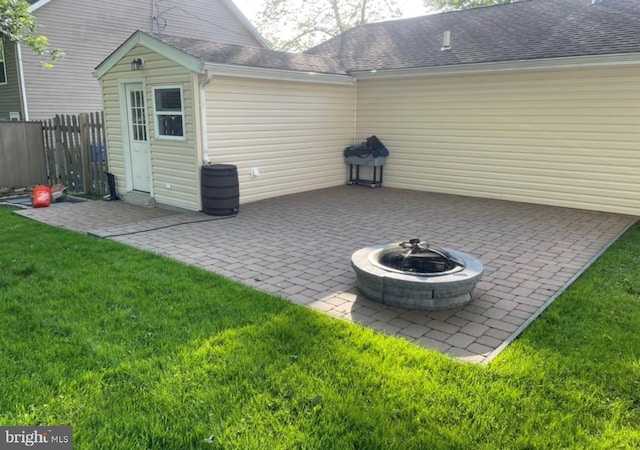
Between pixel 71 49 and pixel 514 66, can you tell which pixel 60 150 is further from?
pixel 514 66

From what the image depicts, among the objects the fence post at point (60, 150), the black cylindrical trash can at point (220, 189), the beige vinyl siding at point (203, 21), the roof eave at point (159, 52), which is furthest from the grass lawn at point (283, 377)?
the beige vinyl siding at point (203, 21)

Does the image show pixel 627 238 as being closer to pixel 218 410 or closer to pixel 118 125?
pixel 218 410

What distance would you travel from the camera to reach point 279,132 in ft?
30.5

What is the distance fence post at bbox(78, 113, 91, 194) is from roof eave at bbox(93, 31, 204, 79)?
54.8 inches

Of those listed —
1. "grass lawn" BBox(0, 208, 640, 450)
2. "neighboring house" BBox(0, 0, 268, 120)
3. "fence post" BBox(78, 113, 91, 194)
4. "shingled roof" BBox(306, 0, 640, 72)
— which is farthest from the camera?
"neighboring house" BBox(0, 0, 268, 120)

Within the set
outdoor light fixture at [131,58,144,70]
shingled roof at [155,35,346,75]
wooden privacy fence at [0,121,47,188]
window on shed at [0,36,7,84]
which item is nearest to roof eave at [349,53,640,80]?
shingled roof at [155,35,346,75]

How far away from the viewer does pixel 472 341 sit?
11.6 feet

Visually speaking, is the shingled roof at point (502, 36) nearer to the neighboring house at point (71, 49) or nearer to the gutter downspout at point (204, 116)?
the gutter downspout at point (204, 116)

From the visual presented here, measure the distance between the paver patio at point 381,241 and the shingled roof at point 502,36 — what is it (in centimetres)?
268

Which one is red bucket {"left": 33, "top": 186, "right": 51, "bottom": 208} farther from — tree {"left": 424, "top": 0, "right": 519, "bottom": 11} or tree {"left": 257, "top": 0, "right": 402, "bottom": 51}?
tree {"left": 424, "top": 0, "right": 519, "bottom": 11}

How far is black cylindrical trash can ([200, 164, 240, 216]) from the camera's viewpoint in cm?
766

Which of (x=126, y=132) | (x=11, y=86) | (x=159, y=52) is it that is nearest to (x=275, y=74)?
(x=159, y=52)

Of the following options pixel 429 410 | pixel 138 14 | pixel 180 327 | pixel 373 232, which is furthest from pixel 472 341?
pixel 138 14

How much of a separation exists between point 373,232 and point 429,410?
4.18m
